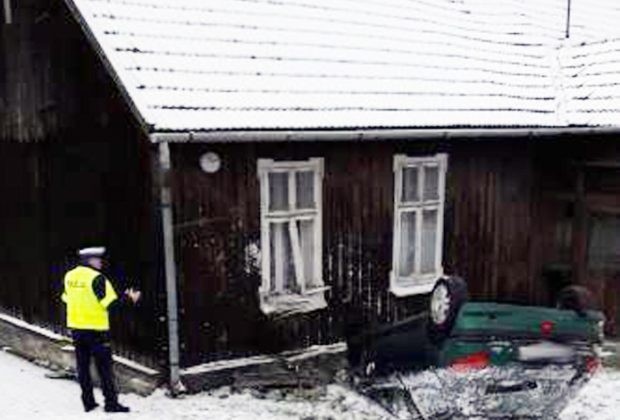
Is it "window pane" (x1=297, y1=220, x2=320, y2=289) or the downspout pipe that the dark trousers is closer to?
the downspout pipe

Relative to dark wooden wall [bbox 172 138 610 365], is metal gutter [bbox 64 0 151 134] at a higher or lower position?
higher

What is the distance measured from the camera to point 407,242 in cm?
1052

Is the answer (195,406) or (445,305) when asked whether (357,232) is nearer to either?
(445,305)

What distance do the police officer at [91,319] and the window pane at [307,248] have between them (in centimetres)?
229

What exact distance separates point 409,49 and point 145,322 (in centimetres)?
550

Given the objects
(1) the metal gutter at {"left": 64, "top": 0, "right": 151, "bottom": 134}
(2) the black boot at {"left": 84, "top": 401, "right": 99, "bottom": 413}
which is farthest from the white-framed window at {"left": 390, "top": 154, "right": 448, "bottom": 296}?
(2) the black boot at {"left": 84, "top": 401, "right": 99, "bottom": 413}

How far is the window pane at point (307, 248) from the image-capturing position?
31.4 feet

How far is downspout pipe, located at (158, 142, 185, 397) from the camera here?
Result: 821 cm

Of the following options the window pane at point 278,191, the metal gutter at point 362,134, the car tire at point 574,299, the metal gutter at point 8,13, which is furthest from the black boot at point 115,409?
the metal gutter at point 8,13

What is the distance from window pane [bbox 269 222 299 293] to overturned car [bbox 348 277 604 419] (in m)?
2.09

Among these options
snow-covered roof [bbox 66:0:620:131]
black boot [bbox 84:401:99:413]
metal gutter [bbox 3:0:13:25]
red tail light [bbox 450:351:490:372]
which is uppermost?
metal gutter [bbox 3:0:13:25]

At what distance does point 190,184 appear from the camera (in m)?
8.60

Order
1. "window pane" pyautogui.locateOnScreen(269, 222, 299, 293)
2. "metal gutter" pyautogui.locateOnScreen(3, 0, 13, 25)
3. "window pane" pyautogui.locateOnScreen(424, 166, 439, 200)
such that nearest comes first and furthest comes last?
1. "window pane" pyautogui.locateOnScreen(269, 222, 299, 293)
2. "metal gutter" pyautogui.locateOnScreen(3, 0, 13, 25)
3. "window pane" pyautogui.locateOnScreen(424, 166, 439, 200)

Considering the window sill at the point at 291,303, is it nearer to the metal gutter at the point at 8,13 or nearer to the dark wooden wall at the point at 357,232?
the dark wooden wall at the point at 357,232
